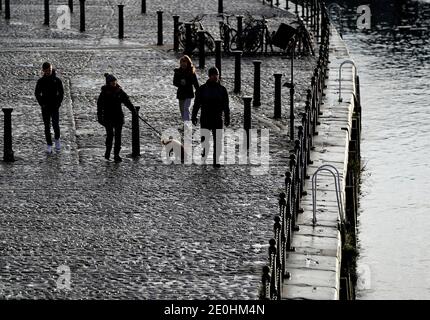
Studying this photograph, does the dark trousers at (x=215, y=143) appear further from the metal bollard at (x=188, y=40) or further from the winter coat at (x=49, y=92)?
the metal bollard at (x=188, y=40)

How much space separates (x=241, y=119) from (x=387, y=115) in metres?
7.65

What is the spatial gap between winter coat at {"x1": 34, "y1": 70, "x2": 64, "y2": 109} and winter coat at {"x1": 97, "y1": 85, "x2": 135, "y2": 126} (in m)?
0.80

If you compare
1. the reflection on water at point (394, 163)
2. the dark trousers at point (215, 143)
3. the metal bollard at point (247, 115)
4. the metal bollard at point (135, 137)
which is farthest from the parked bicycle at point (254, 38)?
the metal bollard at point (135, 137)

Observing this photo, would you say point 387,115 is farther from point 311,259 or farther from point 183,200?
point 311,259

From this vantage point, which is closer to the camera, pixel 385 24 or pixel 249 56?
pixel 249 56

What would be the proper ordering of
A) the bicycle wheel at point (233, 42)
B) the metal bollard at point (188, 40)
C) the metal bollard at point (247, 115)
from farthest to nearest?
the bicycle wheel at point (233, 42) < the metal bollard at point (188, 40) < the metal bollard at point (247, 115)

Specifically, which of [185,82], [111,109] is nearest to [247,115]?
[185,82]

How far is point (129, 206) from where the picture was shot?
17.6m

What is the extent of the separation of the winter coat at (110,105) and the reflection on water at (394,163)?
149 inches

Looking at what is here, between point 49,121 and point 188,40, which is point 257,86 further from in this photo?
point 188,40

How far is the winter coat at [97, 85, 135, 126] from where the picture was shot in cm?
2033

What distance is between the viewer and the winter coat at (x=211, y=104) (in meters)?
20.4
